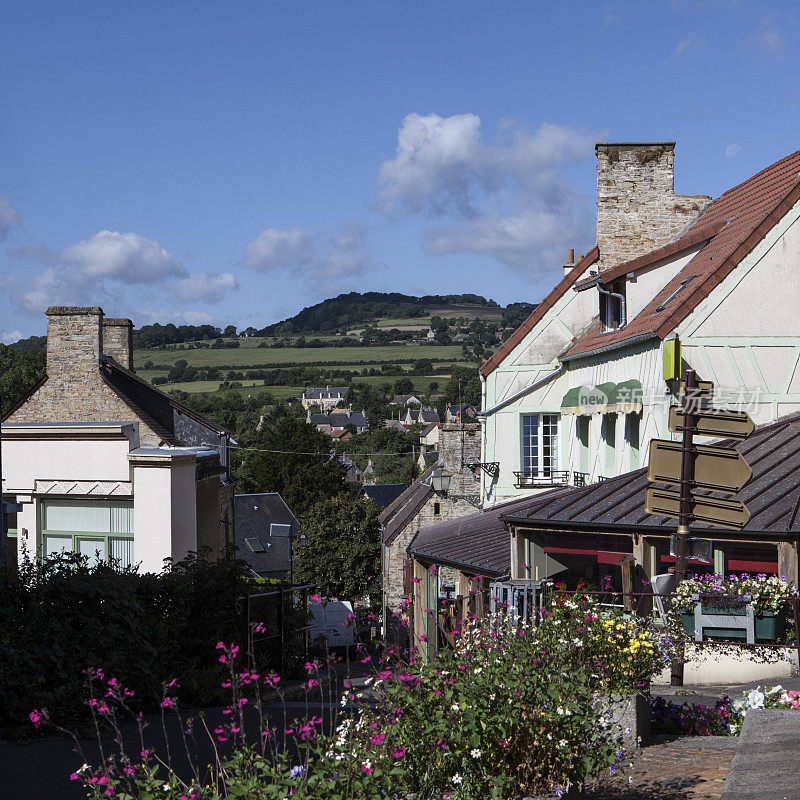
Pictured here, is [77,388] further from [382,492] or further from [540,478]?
[382,492]

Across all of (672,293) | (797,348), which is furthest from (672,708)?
(672,293)

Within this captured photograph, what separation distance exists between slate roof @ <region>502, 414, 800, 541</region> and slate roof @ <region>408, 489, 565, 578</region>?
714 mm

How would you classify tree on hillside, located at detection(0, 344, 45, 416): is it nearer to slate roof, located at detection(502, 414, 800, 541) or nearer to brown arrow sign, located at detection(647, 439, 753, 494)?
slate roof, located at detection(502, 414, 800, 541)

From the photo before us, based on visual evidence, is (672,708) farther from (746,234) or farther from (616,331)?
(616,331)

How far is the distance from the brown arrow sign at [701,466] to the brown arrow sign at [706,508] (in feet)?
0.58

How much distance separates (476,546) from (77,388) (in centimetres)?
975

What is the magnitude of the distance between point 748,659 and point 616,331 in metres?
9.23

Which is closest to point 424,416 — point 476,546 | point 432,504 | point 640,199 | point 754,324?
point 432,504

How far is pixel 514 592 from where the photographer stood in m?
13.7

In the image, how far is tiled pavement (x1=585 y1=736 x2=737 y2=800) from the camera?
566cm

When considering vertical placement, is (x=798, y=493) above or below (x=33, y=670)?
above

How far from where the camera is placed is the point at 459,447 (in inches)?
1330

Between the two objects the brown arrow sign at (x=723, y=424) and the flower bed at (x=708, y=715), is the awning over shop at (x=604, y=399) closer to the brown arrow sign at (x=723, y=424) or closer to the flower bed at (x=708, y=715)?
the brown arrow sign at (x=723, y=424)

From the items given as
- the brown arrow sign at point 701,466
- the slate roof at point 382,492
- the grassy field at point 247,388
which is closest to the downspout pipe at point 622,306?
the brown arrow sign at point 701,466
